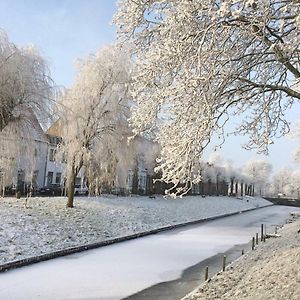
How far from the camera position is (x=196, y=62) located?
25.2ft

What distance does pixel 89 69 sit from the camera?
82.5ft

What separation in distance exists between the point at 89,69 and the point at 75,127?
12.8ft

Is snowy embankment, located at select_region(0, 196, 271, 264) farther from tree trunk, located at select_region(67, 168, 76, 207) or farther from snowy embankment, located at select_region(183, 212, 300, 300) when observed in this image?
snowy embankment, located at select_region(183, 212, 300, 300)

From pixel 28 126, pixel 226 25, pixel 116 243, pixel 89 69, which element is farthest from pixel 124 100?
pixel 226 25

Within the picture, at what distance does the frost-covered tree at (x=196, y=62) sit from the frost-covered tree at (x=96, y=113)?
1470 cm

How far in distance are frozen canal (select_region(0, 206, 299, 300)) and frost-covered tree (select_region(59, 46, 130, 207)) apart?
20.7ft

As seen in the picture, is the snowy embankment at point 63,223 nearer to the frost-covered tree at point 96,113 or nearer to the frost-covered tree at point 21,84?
the frost-covered tree at point 96,113

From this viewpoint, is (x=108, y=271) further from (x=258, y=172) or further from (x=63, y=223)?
(x=258, y=172)

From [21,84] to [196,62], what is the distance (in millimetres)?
11855

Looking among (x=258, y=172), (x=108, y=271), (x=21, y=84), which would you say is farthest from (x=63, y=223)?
(x=258, y=172)

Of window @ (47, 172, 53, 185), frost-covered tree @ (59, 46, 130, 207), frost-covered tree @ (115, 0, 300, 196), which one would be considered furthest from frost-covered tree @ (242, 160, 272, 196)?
frost-covered tree @ (115, 0, 300, 196)

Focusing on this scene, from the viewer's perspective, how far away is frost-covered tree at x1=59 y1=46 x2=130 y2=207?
2372 centimetres

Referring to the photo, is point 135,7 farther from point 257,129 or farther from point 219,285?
point 219,285

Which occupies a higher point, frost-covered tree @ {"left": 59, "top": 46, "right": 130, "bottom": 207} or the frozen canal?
frost-covered tree @ {"left": 59, "top": 46, "right": 130, "bottom": 207}
